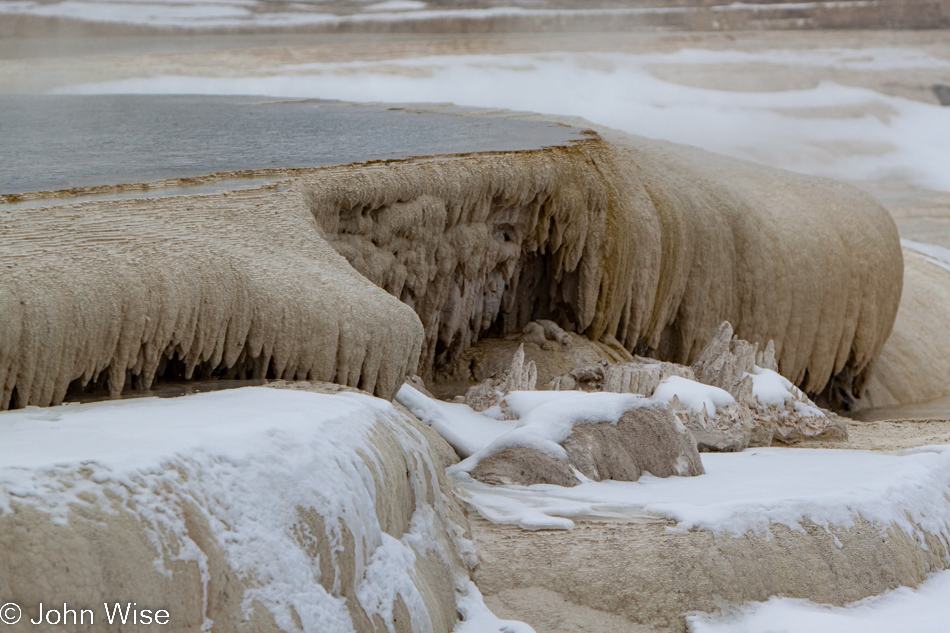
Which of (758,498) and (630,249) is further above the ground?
(758,498)

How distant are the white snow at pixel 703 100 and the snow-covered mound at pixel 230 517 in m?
11.4

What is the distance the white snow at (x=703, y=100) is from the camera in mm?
14969

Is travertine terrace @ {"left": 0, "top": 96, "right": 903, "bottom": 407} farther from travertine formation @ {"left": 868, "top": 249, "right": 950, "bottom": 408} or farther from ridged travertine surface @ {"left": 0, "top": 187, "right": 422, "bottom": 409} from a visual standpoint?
travertine formation @ {"left": 868, "top": 249, "right": 950, "bottom": 408}

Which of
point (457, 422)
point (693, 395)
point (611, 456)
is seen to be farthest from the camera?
point (693, 395)

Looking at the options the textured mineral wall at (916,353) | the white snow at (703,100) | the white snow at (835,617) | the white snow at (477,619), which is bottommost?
the textured mineral wall at (916,353)

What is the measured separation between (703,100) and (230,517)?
17.8 m

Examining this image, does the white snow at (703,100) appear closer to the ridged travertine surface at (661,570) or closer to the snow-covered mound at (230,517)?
the ridged travertine surface at (661,570)

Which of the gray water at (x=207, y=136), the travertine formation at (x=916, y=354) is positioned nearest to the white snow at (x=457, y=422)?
the gray water at (x=207, y=136)

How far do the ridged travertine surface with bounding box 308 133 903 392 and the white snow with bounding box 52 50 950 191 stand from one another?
7.32 m

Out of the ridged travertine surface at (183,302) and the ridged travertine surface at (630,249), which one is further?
the ridged travertine surface at (630,249)

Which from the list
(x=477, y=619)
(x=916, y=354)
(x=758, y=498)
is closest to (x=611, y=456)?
(x=758, y=498)

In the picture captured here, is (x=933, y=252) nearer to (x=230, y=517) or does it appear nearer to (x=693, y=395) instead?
(x=693, y=395)

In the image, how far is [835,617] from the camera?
108 inches

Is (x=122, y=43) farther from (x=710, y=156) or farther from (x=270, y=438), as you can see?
(x=270, y=438)
